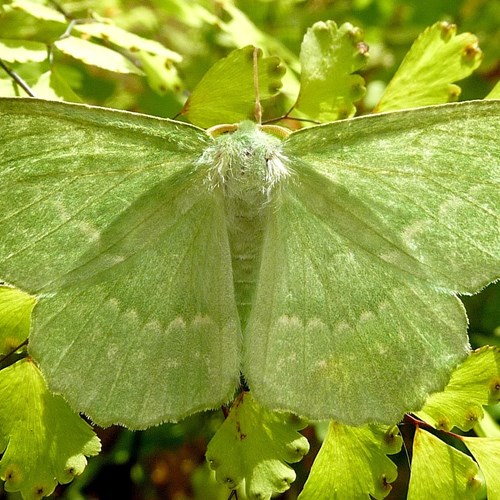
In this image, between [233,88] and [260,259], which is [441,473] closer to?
[260,259]

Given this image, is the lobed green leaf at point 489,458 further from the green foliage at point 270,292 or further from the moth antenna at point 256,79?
the moth antenna at point 256,79

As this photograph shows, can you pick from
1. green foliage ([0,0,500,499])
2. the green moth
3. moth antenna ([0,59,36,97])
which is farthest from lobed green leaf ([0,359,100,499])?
moth antenna ([0,59,36,97])

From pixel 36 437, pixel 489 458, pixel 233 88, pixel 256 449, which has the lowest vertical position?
pixel 36 437

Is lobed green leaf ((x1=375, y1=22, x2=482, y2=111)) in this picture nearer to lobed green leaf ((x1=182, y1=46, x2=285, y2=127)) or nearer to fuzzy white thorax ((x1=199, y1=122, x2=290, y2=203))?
lobed green leaf ((x1=182, y1=46, x2=285, y2=127))

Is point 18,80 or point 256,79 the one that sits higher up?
point 256,79

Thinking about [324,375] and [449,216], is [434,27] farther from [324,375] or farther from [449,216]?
[324,375]

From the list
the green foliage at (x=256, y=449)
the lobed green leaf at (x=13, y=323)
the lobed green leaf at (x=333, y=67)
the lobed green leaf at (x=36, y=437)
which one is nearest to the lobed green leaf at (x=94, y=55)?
the lobed green leaf at (x=333, y=67)

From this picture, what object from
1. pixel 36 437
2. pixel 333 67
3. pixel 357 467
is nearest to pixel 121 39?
pixel 333 67
